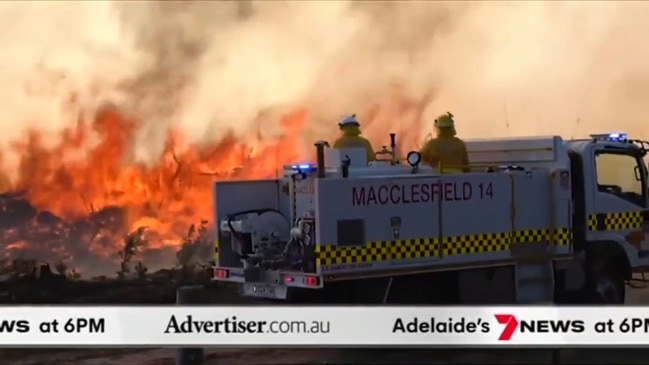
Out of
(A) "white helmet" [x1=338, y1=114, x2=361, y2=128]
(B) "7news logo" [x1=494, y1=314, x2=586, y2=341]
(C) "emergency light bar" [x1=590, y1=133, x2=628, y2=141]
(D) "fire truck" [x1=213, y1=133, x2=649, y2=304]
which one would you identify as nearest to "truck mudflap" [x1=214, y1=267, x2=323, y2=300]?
(D) "fire truck" [x1=213, y1=133, x2=649, y2=304]

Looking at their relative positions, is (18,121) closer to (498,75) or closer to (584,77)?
(498,75)

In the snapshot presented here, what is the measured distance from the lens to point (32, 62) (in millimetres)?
6719

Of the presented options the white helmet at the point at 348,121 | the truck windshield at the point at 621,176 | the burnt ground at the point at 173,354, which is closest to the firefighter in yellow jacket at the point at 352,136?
the white helmet at the point at 348,121

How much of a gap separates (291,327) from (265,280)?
46 centimetres

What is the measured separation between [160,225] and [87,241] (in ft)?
1.61

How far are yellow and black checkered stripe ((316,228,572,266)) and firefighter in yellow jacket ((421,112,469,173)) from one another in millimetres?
537

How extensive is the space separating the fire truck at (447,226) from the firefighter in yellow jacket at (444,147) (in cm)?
20

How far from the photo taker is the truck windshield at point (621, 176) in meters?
7.61

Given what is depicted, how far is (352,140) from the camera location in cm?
694

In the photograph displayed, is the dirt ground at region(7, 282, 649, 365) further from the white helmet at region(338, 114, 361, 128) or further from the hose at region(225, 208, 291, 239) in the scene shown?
the white helmet at region(338, 114, 361, 128)

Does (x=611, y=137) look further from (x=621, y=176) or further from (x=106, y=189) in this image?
(x=106, y=189)

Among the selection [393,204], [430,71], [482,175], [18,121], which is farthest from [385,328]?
[18,121]

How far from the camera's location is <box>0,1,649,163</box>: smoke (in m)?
6.75

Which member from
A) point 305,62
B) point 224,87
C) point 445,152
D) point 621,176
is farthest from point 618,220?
point 224,87
